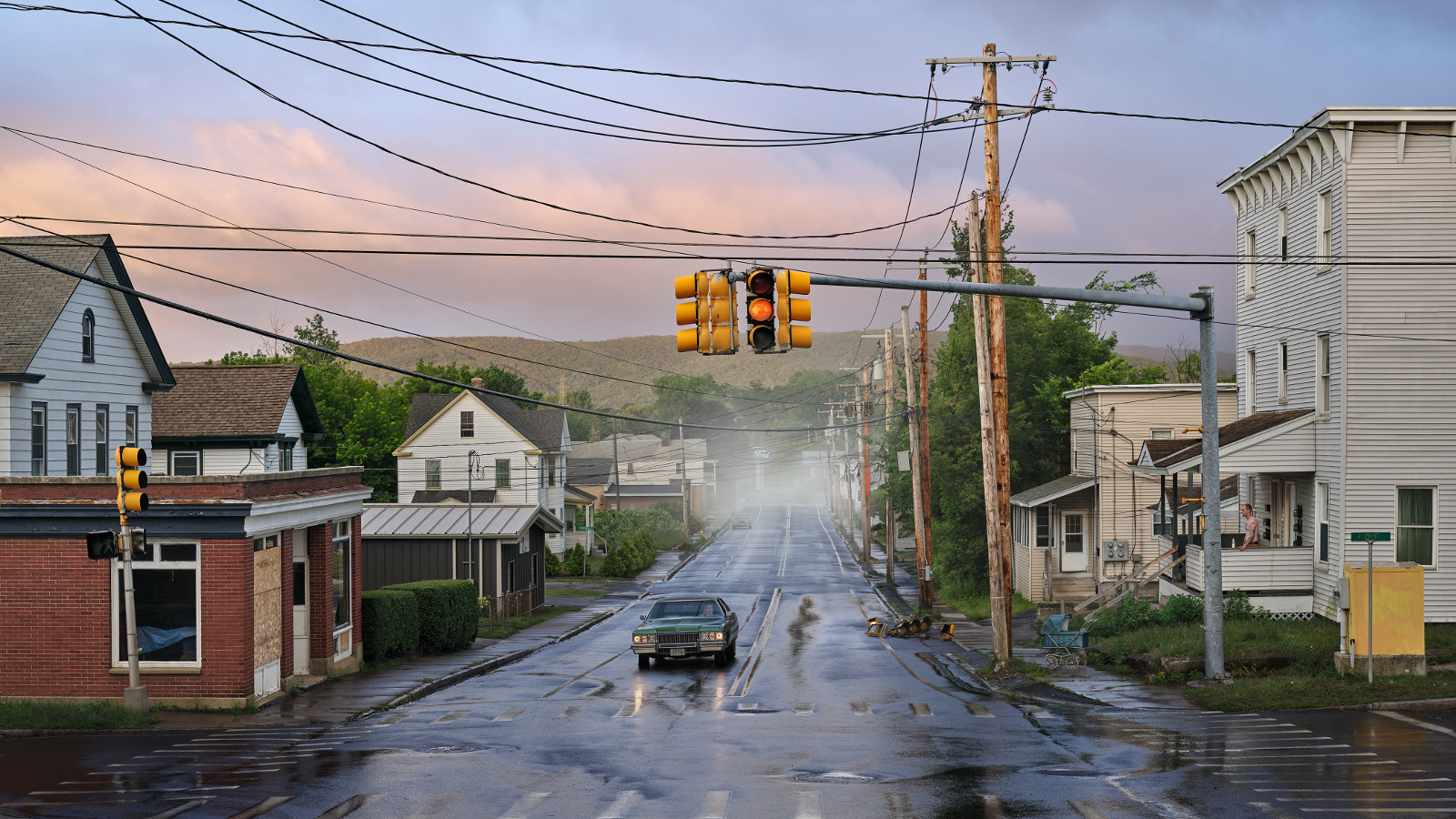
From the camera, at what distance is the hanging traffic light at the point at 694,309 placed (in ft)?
47.5

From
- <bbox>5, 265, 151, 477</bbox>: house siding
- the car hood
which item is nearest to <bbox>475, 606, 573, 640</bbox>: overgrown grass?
the car hood

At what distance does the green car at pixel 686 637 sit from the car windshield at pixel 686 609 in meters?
0.05

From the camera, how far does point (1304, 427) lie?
26641 millimetres

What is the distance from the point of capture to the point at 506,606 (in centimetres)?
4353

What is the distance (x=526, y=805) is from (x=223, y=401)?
3503 centimetres

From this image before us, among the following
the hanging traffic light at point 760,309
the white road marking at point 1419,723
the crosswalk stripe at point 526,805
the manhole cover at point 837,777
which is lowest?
the white road marking at point 1419,723

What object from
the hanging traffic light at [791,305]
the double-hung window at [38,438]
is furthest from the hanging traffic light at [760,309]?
the double-hung window at [38,438]

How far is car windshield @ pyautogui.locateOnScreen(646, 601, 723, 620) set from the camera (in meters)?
29.3

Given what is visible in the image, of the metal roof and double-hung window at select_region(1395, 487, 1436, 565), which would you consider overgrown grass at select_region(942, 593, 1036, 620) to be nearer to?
double-hung window at select_region(1395, 487, 1436, 565)

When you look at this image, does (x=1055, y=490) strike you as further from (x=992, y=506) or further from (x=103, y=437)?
(x=103, y=437)

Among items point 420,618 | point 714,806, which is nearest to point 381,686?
point 420,618

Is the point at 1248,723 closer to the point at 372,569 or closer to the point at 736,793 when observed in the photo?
the point at 736,793

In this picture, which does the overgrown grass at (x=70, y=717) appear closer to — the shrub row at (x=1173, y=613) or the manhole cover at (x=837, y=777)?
the manhole cover at (x=837, y=777)

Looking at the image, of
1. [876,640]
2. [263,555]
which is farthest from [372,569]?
[263,555]
